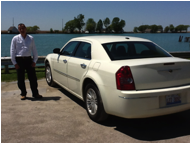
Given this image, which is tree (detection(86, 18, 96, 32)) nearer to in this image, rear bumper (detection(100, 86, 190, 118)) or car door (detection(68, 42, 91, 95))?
car door (detection(68, 42, 91, 95))

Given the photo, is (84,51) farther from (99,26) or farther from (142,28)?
(142,28)

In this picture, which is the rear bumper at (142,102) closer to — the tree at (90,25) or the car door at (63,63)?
the car door at (63,63)

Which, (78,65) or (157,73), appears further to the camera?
(78,65)

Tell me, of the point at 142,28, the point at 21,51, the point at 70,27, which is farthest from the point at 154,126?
the point at 142,28

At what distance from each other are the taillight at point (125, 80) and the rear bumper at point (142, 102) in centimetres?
8

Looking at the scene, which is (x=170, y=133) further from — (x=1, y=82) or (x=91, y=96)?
(x=1, y=82)

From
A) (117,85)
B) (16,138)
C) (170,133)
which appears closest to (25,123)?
(16,138)

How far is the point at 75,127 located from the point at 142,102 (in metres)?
1.24

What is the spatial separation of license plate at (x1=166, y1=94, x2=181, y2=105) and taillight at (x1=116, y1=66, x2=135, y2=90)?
584 millimetres

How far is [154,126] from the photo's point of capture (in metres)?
4.02

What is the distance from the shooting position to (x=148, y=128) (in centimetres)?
394

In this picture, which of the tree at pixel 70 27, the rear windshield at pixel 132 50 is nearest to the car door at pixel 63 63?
the rear windshield at pixel 132 50

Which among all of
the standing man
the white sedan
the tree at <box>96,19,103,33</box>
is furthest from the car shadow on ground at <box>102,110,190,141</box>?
the tree at <box>96,19,103,33</box>

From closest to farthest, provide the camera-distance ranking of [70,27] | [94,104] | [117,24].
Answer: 1. [94,104]
2. [70,27]
3. [117,24]
